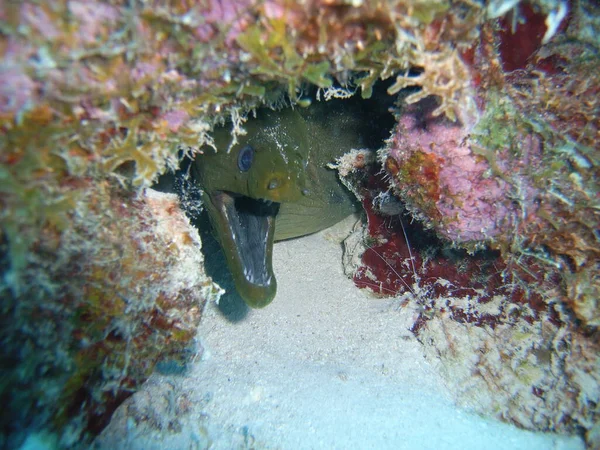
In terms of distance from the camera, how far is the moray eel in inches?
104

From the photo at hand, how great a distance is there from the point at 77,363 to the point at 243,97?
1.63 m

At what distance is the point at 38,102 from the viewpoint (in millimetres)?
1257

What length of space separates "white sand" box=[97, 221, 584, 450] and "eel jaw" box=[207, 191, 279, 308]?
0.71m

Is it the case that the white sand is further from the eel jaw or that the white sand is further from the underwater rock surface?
the eel jaw

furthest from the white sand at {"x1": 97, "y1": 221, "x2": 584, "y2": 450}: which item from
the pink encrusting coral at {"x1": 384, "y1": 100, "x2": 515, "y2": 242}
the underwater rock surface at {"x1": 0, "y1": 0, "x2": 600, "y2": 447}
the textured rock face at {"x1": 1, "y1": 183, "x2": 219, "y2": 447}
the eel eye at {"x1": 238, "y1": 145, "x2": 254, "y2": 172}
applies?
the eel eye at {"x1": 238, "y1": 145, "x2": 254, "y2": 172}

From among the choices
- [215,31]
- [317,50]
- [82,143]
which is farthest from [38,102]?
[317,50]

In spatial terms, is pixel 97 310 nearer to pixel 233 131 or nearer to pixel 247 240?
pixel 233 131

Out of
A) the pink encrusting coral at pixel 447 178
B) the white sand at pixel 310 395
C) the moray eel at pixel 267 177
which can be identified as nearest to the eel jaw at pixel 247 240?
the moray eel at pixel 267 177

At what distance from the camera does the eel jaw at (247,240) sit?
8.87ft

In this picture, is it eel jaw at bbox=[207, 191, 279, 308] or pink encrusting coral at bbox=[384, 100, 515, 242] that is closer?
→ pink encrusting coral at bbox=[384, 100, 515, 242]

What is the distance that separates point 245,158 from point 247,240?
2.55 feet

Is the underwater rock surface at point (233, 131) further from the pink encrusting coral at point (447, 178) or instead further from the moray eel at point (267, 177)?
the moray eel at point (267, 177)

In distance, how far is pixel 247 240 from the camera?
3.14m

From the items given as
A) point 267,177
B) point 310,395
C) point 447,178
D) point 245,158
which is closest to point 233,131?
point 267,177
